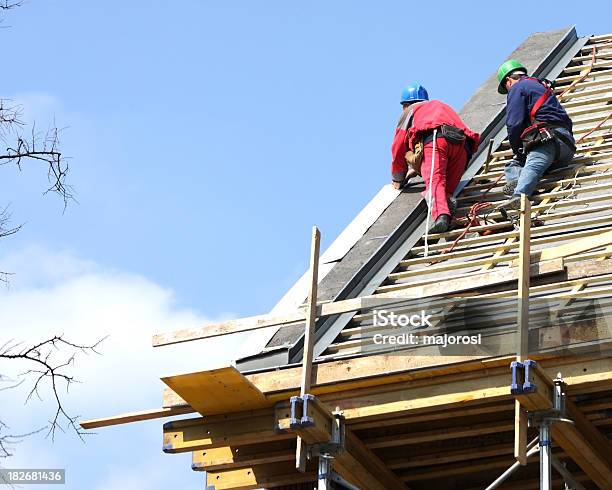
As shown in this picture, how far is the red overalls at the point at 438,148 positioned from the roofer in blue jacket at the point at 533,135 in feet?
1.29

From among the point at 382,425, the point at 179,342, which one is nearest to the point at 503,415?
the point at 382,425

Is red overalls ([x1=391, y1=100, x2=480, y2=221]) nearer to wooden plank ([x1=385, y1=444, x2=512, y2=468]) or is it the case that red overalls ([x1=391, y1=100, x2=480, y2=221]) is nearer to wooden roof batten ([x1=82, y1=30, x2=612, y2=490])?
wooden roof batten ([x1=82, y1=30, x2=612, y2=490])

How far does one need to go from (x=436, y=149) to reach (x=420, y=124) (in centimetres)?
30

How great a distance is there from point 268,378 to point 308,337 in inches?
15.0

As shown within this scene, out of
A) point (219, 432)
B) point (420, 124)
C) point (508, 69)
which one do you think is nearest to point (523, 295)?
point (219, 432)

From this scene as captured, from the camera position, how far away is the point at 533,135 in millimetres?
12578

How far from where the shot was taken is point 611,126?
1383cm

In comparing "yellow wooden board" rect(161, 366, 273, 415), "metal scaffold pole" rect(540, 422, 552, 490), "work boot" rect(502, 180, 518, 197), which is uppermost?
"work boot" rect(502, 180, 518, 197)

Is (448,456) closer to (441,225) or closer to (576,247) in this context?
(576,247)

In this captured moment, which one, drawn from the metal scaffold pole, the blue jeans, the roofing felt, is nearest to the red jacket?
the roofing felt

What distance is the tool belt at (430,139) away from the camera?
41.7ft

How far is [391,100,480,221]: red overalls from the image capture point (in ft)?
41.3

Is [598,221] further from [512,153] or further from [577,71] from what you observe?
[577,71]

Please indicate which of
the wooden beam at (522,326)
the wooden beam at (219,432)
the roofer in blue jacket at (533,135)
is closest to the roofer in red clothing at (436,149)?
the roofer in blue jacket at (533,135)
